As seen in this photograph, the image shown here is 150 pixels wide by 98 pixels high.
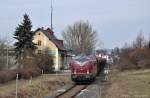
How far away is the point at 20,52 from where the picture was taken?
2963 inches

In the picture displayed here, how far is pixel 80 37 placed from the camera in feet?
419

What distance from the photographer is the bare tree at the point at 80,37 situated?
124912mm

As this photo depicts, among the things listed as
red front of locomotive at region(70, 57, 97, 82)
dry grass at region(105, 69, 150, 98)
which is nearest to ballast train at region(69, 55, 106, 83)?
red front of locomotive at region(70, 57, 97, 82)

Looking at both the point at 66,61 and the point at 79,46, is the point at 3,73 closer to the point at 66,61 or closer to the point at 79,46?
the point at 66,61

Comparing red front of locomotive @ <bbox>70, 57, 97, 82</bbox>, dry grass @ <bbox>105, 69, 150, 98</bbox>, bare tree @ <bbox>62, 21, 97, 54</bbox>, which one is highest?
bare tree @ <bbox>62, 21, 97, 54</bbox>

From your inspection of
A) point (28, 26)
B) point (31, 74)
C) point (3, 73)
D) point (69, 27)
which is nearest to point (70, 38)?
point (69, 27)

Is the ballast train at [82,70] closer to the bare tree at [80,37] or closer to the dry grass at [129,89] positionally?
the dry grass at [129,89]

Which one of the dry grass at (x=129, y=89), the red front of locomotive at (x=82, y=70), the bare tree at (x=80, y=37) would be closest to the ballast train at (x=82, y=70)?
the red front of locomotive at (x=82, y=70)

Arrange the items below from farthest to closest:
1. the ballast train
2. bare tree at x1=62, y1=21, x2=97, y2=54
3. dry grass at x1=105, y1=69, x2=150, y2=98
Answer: bare tree at x1=62, y1=21, x2=97, y2=54 → the ballast train → dry grass at x1=105, y1=69, x2=150, y2=98

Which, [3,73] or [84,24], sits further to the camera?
[84,24]

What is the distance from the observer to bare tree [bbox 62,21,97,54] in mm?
124912

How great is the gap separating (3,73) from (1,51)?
3377cm

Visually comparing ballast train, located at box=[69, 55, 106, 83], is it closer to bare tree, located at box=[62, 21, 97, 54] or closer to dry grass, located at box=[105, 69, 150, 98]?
dry grass, located at box=[105, 69, 150, 98]

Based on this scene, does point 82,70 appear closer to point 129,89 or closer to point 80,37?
point 129,89
